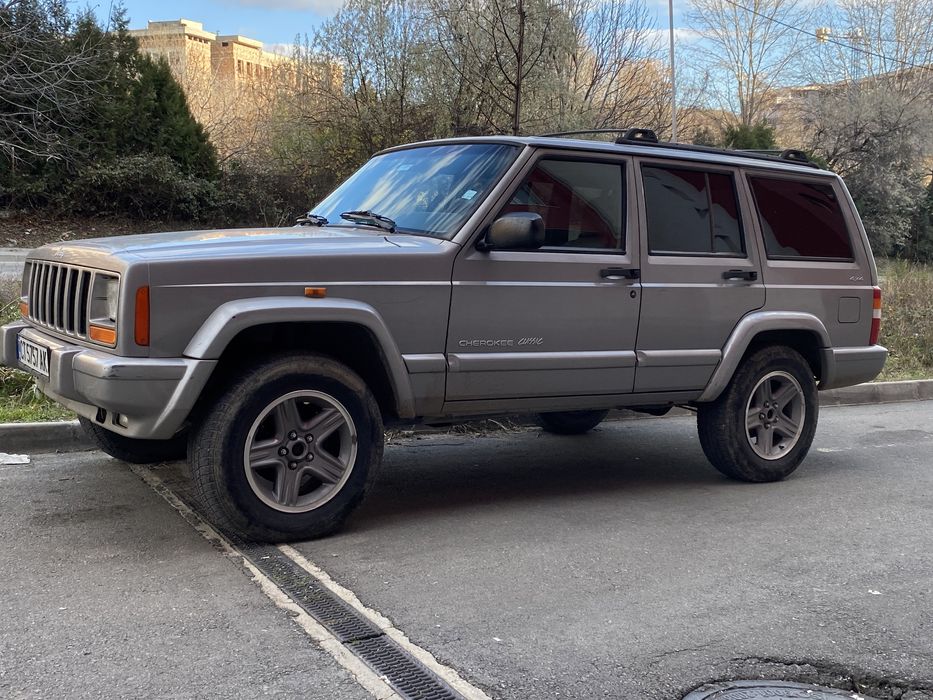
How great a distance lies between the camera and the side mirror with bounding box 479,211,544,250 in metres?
4.74

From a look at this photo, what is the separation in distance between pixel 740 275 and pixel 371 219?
222cm

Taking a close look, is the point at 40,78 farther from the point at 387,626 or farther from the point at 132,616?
the point at 387,626

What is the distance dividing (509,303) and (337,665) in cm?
221

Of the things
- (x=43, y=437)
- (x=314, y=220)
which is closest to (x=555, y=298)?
(x=314, y=220)

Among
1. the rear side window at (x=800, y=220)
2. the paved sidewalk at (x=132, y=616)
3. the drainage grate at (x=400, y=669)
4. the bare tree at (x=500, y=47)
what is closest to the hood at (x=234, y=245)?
the paved sidewalk at (x=132, y=616)

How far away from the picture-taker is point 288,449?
4.45 m

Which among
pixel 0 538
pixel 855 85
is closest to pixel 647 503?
pixel 0 538

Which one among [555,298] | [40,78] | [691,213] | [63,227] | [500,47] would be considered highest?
[500,47]

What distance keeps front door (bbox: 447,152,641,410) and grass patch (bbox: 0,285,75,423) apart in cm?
302

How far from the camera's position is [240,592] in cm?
387

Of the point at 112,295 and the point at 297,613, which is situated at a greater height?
the point at 112,295

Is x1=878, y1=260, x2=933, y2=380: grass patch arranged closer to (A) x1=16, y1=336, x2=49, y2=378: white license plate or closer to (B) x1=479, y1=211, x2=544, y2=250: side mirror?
(B) x1=479, y1=211, x2=544, y2=250: side mirror

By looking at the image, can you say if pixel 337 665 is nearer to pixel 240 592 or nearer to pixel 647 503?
pixel 240 592

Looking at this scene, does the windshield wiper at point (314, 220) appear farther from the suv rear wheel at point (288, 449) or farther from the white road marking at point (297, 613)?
the white road marking at point (297, 613)
